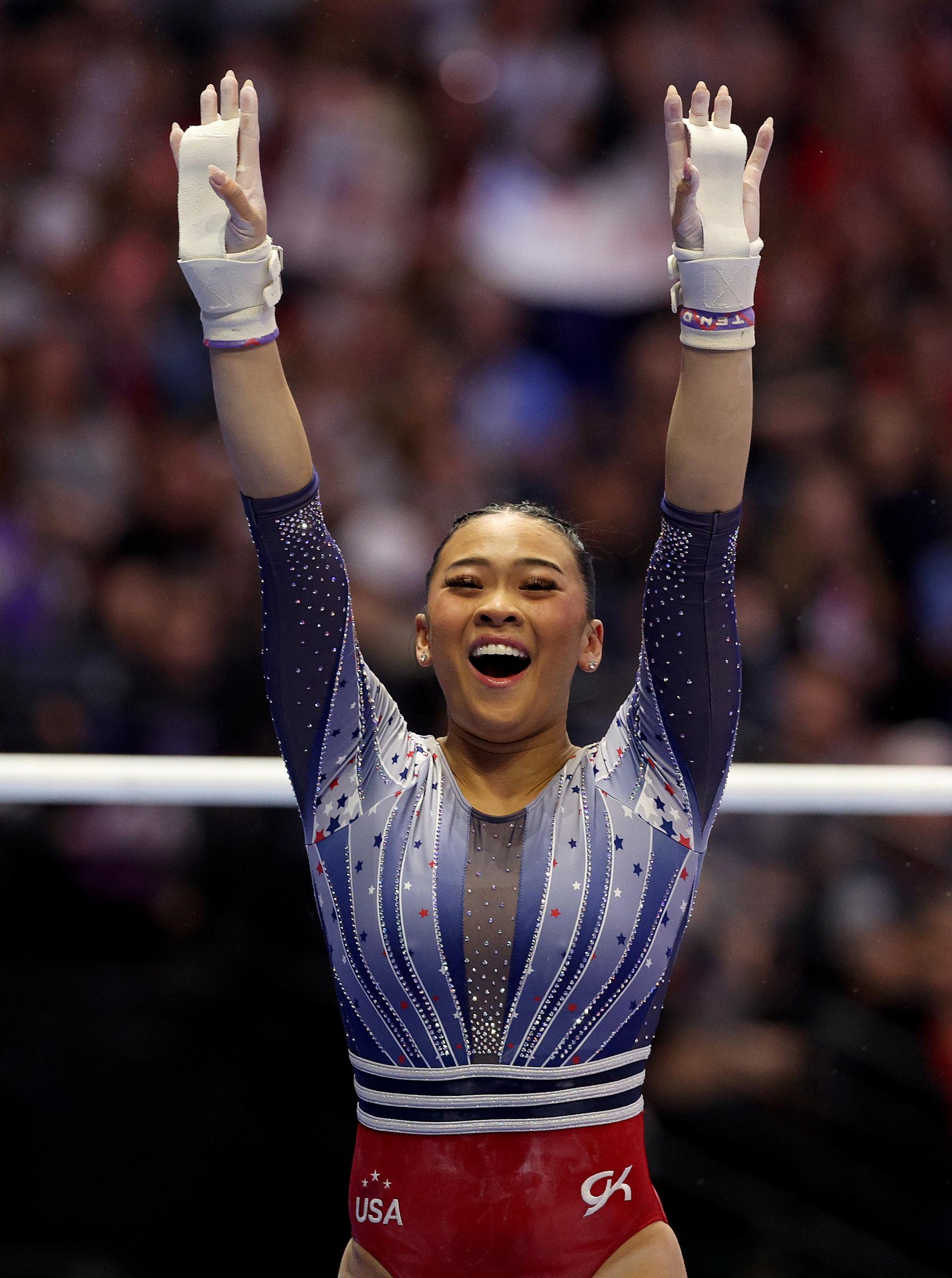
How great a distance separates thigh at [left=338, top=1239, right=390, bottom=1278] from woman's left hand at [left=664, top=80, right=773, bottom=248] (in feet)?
3.63

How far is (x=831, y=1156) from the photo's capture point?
2.70 meters

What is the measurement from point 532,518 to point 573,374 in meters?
2.01

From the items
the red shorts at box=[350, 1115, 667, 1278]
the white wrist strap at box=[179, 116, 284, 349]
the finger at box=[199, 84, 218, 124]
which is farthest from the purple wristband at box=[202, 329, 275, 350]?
the red shorts at box=[350, 1115, 667, 1278]

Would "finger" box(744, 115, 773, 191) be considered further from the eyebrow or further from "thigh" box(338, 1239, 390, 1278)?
"thigh" box(338, 1239, 390, 1278)

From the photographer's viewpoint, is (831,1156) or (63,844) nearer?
(831,1156)

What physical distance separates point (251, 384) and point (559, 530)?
411 mm

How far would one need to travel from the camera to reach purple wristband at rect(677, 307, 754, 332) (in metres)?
1.39

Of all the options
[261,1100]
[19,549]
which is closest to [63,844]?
[261,1100]

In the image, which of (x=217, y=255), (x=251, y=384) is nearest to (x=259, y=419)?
(x=251, y=384)

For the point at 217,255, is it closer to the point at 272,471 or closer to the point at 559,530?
the point at 272,471

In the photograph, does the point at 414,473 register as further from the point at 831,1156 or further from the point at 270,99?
the point at 831,1156

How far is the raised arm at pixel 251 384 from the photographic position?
1397 millimetres

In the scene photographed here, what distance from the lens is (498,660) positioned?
1.57 m

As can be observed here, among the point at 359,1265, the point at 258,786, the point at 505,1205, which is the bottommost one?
the point at 359,1265
